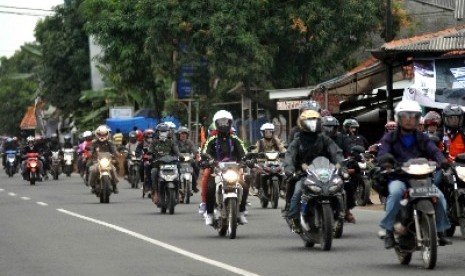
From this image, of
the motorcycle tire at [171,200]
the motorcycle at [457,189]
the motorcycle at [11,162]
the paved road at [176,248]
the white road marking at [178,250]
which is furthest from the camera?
the motorcycle at [11,162]

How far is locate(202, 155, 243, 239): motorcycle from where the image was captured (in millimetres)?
18188

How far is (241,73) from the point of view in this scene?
135 feet

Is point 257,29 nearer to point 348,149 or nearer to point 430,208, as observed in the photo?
point 348,149

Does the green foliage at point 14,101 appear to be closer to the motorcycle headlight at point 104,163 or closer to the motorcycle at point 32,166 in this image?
the motorcycle at point 32,166

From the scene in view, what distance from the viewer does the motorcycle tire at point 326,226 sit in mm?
15462

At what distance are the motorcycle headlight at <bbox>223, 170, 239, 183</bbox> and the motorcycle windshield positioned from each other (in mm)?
2495

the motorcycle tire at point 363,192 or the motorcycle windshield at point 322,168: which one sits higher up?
the motorcycle windshield at point 322,168

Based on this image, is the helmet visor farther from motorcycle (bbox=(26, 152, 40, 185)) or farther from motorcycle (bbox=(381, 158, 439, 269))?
motorcycle (bbox=(26, 152, 40, 185))

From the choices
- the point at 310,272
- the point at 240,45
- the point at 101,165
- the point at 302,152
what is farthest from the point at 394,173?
the point at 240,45

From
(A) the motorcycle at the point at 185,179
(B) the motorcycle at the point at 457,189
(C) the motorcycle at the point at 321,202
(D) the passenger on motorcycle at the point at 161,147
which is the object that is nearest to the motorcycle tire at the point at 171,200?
(D) the passenger on motorcycle at the point at 161,147

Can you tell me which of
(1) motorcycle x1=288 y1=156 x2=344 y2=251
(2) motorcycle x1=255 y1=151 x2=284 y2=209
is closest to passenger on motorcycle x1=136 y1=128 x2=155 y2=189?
(2) motorcycle x1=255 y1=151 x2=284 y2=209

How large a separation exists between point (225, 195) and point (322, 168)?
277 centimetres

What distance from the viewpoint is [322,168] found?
1575 cm

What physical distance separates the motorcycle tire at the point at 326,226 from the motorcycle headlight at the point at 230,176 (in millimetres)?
2635
